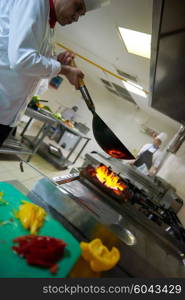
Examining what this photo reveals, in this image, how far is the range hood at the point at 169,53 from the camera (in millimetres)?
699

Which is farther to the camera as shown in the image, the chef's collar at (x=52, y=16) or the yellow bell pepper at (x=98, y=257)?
the chef's collar at (x=52, y=16)

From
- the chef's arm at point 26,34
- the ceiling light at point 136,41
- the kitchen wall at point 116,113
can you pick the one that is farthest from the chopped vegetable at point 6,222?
the kitchen wall at point 116,113

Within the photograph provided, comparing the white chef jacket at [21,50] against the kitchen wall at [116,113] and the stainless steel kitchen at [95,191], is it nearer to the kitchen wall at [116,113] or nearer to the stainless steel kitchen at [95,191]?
the stainless steel kitchen at [95,191]

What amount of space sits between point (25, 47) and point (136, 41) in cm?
179

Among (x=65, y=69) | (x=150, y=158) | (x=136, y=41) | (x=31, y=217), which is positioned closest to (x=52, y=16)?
(x=65, y=69)

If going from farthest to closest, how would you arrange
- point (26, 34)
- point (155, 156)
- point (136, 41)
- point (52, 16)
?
point (155, 156), point (136, 41), point (52, 16), point (26, 34)

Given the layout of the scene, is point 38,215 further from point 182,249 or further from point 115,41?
point 115,41

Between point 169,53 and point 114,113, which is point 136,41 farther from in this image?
point 114,113

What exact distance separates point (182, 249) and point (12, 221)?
1.02 metres

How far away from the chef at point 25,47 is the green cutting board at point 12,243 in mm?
458

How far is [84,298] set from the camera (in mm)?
416

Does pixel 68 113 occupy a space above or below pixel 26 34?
below

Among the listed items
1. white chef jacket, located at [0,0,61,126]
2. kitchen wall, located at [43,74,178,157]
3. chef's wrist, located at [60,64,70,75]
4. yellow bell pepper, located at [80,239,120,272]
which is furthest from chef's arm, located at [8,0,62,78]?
kitchen wall, located at [43,74,178,157]

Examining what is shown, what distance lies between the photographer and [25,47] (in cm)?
69
